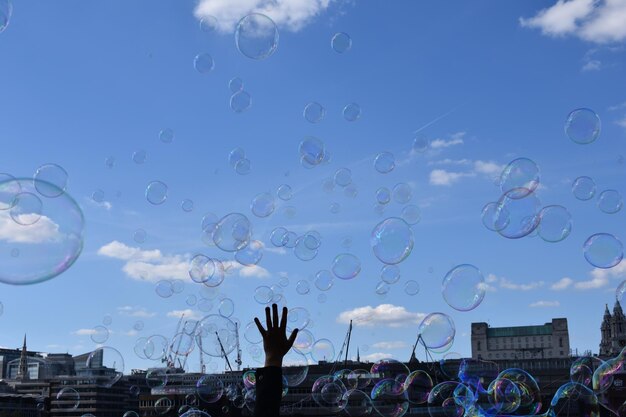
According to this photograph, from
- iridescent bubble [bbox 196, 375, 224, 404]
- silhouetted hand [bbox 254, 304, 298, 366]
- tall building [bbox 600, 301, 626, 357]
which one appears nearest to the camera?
silhouetted hand [bbox 254, 304, 298, 366]

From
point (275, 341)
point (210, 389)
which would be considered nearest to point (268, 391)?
point (275, 341)

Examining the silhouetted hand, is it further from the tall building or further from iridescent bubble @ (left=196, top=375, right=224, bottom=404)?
the tall building

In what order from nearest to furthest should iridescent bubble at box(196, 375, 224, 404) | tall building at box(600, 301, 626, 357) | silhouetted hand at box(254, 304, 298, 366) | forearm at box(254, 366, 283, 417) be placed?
forearm at box(254, 366, 283, 417) < silhouetted hand at box(254, 304, 298, 366) < iridescent bubble at box(196, 375, 224, 404) < tall building at box(600, 301, 626, 357)

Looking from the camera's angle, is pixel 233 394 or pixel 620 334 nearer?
pixel 233 394

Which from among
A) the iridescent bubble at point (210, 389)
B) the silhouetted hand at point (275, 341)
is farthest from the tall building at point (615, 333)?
the silhouetted hand at point (275, 341)

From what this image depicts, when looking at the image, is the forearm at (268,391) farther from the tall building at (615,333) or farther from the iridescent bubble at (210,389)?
the tall building at (615,333)

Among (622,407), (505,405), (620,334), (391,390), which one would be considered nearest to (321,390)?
(391,390)

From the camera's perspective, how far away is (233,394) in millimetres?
67062

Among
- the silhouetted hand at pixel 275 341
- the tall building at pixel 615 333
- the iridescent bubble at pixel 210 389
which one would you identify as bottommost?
the iridescent bubble at pixel 210 389

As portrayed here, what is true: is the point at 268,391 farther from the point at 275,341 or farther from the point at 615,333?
the point at 615,333

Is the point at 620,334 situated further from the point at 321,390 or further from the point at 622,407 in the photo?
the point at 622,407

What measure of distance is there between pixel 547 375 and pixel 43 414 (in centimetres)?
10482

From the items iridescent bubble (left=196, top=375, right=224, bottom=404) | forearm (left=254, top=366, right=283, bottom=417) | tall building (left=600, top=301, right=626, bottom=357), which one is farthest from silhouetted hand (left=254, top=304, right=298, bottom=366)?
tall building (left=600, top=301, right=626, bottom=357)

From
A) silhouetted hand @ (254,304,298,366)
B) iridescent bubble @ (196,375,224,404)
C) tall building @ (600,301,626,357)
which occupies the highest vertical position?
tall building @ (600,301,626,357)
